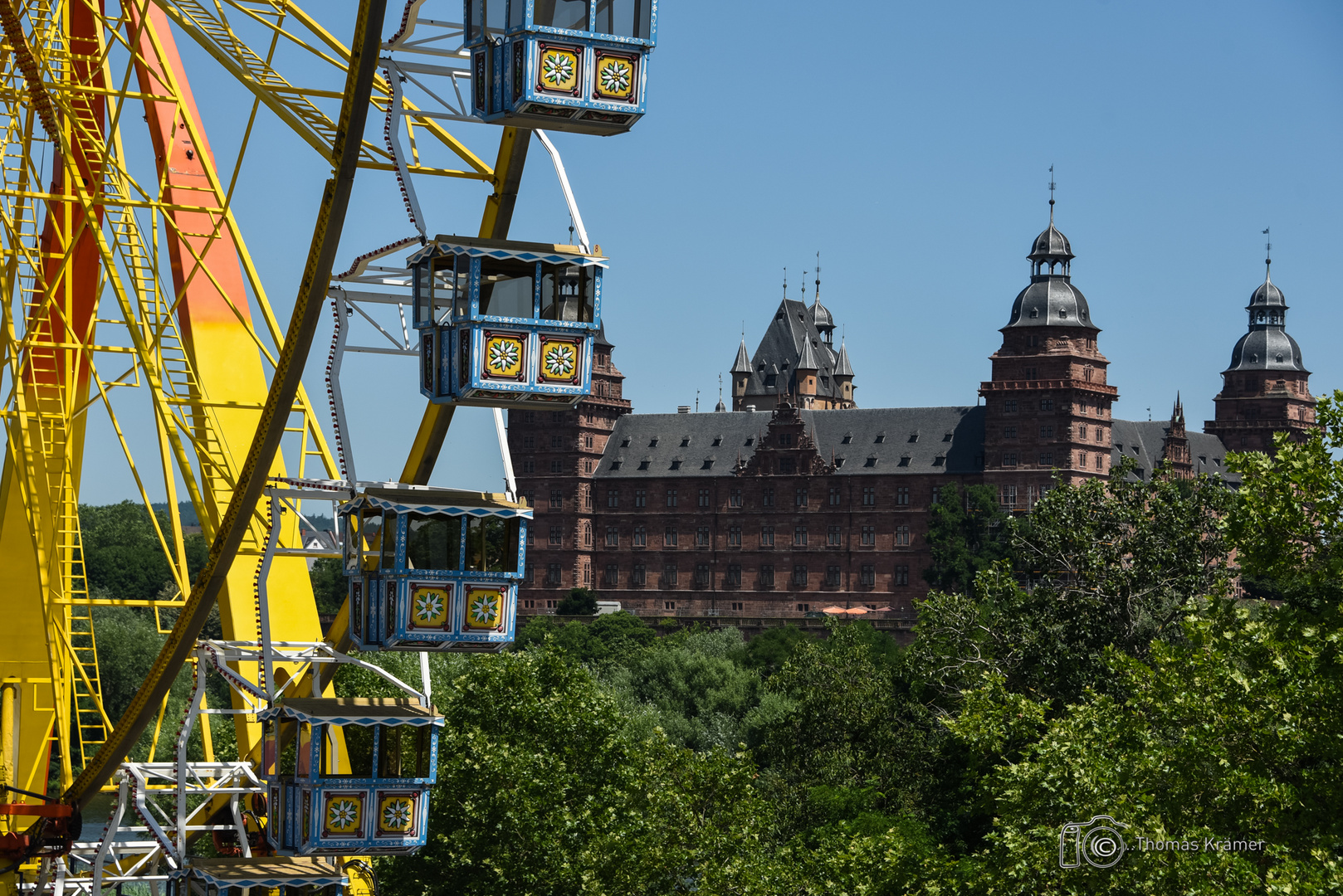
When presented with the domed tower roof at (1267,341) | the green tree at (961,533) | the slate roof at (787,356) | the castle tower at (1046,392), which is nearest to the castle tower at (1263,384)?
the domed tower roof at (1267,341)

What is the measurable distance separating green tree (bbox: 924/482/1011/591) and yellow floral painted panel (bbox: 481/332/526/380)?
114968mm

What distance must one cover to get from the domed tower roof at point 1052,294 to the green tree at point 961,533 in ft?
42.4

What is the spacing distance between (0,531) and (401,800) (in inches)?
325

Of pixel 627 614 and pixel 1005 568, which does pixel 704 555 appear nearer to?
pixel 627 614

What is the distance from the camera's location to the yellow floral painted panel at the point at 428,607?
18672 mm

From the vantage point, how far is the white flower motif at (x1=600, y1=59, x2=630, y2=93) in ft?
57.0

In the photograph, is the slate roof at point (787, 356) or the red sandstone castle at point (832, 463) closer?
the red sandstone castle at point (832, 463)

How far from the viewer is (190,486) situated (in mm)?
22047

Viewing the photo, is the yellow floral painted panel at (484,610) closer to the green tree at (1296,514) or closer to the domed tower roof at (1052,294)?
the green tree at (1296,514)

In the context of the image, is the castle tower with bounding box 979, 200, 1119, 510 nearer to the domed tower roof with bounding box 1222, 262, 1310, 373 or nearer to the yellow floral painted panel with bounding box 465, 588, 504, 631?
the domed tower roof with bounding box 1222, 262, 1310, 373

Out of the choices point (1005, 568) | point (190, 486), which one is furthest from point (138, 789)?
point (1005, 568)

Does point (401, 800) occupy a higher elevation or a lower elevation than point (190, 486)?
lower

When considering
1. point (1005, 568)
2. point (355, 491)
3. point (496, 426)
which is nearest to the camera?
point (355, 491)

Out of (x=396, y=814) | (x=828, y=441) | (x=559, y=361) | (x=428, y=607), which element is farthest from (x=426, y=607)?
(x=828, y=441)
